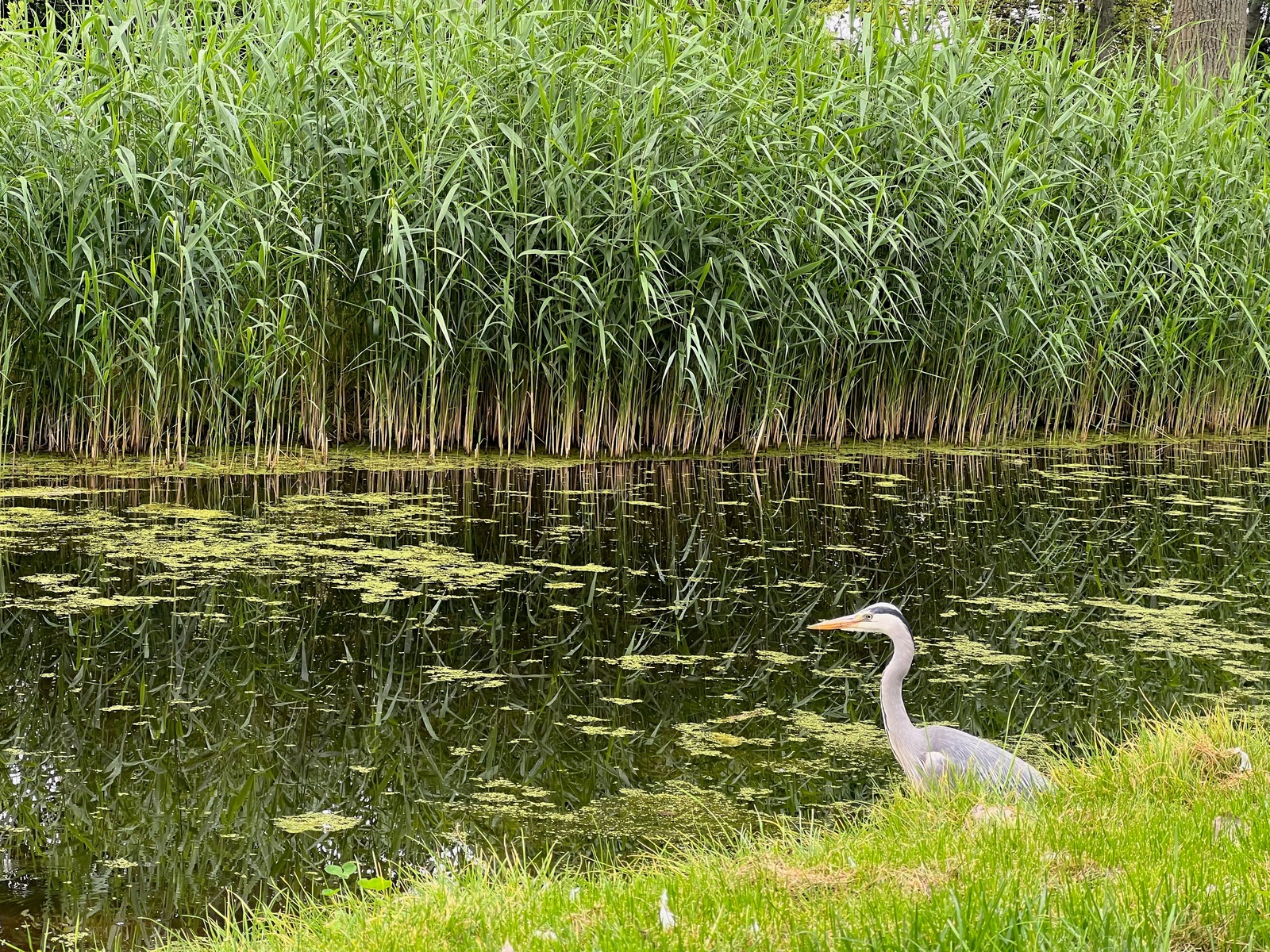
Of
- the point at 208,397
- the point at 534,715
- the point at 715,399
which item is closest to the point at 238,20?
the point at 208,397

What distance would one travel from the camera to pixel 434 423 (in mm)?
6707

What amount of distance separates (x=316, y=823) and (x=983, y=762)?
1438 mm

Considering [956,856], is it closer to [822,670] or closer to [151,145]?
[822,670]

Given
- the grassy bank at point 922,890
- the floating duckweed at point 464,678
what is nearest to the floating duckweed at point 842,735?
the grassy bank at point 922,890

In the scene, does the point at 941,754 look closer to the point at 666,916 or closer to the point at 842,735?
the point at 842,735

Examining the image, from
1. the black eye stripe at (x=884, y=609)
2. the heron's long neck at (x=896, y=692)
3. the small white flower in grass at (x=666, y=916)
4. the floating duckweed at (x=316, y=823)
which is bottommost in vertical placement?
the floating duckweed at (x=316, y=823)

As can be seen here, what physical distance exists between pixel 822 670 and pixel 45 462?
4.01 meters

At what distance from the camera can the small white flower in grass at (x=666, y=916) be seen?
6.59 ft

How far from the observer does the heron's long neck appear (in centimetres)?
307

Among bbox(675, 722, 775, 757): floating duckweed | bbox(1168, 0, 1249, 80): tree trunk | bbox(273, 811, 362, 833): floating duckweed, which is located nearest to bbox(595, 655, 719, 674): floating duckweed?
bbox(675, 722, 775, 757): floating duckweed

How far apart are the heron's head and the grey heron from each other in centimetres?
8

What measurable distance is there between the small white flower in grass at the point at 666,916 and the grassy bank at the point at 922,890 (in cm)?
1

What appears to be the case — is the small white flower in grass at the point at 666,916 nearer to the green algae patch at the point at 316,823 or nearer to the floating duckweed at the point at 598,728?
the green algae patch at the point at 316,823

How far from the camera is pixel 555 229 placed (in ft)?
21.6
